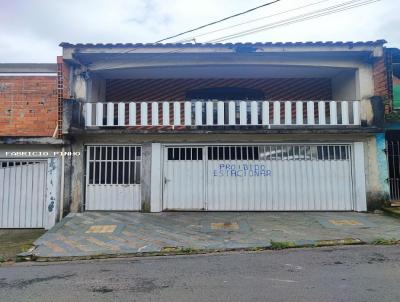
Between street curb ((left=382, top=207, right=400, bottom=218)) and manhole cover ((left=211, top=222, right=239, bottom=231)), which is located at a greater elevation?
street curb ((left=382, top=207, right=400, bottom=218))

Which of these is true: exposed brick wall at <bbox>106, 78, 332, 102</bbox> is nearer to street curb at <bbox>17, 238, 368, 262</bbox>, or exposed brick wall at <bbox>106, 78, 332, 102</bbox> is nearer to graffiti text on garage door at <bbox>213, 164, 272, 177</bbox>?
graffiti text on garage door at <bbox>213, 164, 272, 177</bbox>

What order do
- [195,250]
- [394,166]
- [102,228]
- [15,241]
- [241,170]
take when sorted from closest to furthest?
[195,250] < [15,241] < [102,228] < [241,170] < [394,166]

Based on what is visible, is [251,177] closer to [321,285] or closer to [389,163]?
[389,163]

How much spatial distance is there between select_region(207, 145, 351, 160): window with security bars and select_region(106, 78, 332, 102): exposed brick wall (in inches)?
96.9

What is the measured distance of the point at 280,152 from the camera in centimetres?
1069

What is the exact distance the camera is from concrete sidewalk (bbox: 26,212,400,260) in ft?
23.4

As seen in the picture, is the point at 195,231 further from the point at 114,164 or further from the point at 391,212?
the point at 391,212

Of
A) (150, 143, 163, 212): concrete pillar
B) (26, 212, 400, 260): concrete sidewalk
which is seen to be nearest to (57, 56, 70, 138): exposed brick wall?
(150, 143, 163, 212): concrete pillar

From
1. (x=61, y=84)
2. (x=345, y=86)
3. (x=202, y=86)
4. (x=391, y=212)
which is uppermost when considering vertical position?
(x=202, y=86)

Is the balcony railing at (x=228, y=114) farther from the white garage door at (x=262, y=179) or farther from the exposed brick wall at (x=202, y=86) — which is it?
the exposed brick wall at (x=202, y=86)

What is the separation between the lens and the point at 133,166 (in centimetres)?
1063

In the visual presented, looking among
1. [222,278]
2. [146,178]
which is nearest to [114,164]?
[146,178]

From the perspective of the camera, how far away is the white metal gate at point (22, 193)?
32.4 ft

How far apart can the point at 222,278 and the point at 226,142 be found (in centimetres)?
600
